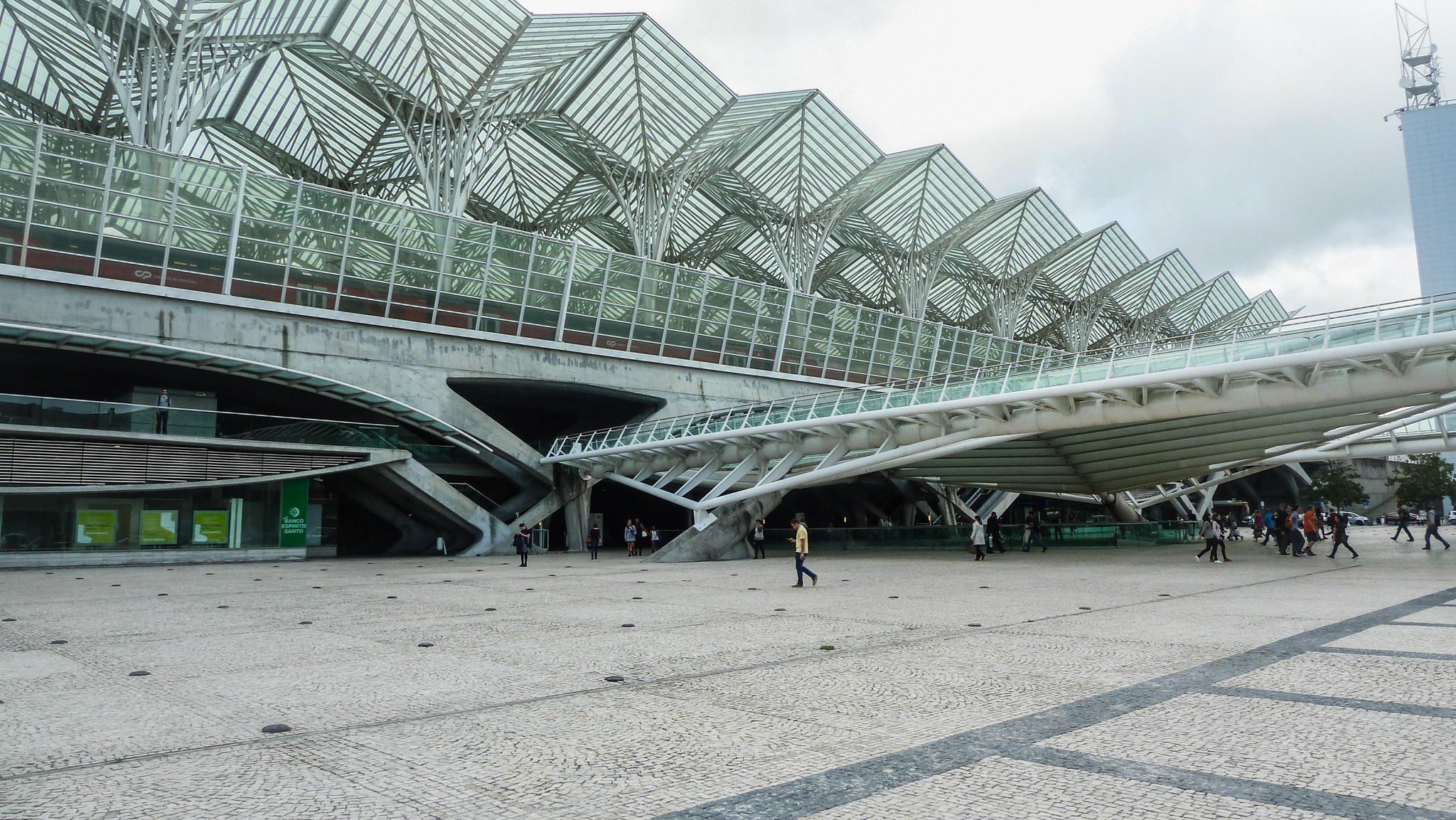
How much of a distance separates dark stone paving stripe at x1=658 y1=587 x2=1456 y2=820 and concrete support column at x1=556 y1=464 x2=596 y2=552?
32.1 m

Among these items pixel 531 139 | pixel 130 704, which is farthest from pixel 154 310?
pixel 130 704

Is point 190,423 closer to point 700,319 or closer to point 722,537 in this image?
point 722,537

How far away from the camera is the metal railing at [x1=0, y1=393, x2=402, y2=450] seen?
87.5 ft

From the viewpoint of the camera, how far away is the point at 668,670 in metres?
8.83

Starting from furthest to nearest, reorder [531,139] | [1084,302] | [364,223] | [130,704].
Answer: [1084,302] → [531,139] → [364,223] → [130,704]

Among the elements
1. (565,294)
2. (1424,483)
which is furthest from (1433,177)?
(565,294)

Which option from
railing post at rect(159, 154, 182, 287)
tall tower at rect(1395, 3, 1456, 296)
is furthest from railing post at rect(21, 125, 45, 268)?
tall tower at rect(1395, 3, 1456, 296)

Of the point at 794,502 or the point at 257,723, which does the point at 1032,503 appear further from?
the point at 257,723

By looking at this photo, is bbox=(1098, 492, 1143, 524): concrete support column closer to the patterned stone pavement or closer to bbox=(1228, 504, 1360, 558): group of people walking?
bbox=(1228, 504, 1360, 558): group of people walking

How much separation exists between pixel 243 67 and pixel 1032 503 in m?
53.9

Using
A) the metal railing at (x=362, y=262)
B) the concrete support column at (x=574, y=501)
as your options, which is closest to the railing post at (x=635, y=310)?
the metal railing at (x=362, y=262)

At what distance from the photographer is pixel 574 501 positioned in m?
39.3

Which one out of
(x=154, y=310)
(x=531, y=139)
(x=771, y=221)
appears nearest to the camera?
(x=154, y=310)

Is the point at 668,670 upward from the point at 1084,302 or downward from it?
downward
